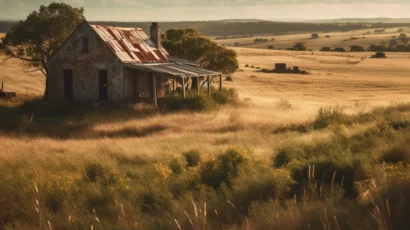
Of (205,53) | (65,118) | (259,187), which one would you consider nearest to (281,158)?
(259,187)

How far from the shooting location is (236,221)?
6.62 metres

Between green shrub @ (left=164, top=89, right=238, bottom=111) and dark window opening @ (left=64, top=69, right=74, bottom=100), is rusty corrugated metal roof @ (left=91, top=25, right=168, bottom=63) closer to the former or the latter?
dark window opening @ (left=64, top=69, right=74, bottom=100)

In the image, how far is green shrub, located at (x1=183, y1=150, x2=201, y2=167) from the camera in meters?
11.5

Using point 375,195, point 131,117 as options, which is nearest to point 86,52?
point 131,117

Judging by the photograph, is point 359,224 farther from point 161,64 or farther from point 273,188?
point 161,64

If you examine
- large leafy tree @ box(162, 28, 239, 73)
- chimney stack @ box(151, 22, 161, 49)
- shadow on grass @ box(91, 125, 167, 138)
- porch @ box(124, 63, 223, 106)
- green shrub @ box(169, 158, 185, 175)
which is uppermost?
chimney stack @ box(151, 22, 161, 49)

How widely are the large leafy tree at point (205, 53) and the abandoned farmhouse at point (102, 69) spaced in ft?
16.9

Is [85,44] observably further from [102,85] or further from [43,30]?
[43,30]

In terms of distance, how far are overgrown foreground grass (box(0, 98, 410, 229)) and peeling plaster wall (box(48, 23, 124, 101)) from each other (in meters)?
14.9

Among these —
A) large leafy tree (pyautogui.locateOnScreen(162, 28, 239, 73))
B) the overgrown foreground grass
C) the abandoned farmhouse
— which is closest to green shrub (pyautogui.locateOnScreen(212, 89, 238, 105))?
the abandoned farmhouse

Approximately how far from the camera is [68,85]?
27.9m

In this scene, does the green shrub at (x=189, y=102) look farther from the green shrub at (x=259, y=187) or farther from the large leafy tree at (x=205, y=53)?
the green shrub at (x=259, y=187)

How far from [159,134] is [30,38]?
15379 millimetres

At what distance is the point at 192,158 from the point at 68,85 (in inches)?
708
